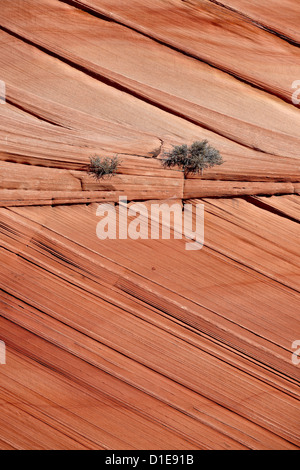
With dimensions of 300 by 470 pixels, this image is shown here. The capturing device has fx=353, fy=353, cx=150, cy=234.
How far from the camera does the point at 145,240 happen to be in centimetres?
481

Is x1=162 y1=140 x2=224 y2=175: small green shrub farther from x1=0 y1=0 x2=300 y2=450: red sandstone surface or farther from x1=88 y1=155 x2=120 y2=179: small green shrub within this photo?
x1=88 y1=155 x2=120 y2=179: small green shrub

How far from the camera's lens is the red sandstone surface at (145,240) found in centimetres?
471

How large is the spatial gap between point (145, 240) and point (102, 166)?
114cm

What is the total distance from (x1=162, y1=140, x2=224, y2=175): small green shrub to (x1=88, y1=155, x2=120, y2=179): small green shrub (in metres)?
0.68

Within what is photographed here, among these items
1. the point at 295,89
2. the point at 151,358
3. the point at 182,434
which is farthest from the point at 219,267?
the point at 295,89

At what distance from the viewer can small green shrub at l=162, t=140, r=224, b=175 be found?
A: 478 centimetres

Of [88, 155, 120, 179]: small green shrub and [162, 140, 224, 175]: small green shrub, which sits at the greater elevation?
[162, 140, 224, 175]: small green shrub

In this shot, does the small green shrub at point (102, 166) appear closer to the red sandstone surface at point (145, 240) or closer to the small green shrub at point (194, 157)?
the red sandstone surface at point (145, 240)

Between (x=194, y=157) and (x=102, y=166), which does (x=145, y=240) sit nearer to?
(x=102, y=166)

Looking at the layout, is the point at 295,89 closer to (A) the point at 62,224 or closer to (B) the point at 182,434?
(A) the point at 62,224

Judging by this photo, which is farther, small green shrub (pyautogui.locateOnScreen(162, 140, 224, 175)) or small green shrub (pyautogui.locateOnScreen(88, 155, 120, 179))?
small green shrub (pyautogui.locateOnScreen(162, 140, 224, 175))

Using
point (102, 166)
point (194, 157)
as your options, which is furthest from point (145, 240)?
point (194, 157)

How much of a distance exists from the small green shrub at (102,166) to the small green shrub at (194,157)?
68 centimetres

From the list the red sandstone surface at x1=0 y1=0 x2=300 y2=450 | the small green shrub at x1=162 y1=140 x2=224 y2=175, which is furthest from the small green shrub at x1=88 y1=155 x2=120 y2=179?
the small green shrub at x1=162 y1=140 x2=224 y2=175
